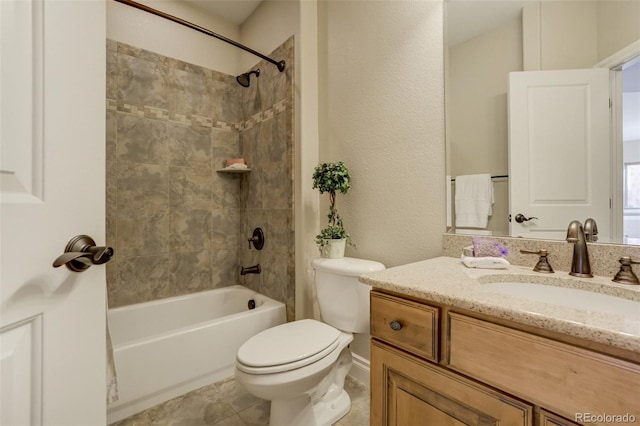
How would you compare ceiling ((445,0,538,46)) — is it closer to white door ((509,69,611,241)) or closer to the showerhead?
white door ((509,69,611,241))

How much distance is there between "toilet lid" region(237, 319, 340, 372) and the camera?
1115 millimetres

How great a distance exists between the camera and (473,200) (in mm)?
1253

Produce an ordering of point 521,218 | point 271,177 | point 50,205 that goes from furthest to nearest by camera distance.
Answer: point 271,177 < point 521,218 < point 50,205

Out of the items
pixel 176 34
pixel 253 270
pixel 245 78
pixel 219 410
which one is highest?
pixel 176 34

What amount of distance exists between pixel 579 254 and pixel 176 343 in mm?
1845

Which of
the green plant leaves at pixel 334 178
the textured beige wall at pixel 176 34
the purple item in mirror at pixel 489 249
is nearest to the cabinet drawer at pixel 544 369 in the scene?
the purple item in mirror at pixel 489 249

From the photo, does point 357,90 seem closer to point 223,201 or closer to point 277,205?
point 277,205

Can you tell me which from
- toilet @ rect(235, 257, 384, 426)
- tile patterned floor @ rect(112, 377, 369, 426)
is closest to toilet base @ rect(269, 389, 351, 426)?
toilet @ rect(235, 257, 384, 426)

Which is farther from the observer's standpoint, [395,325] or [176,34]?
[176,34]

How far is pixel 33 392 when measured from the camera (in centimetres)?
47

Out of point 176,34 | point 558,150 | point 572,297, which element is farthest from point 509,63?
point 176,34

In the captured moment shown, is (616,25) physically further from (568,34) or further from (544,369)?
(544,369)

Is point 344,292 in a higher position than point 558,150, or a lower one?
lower

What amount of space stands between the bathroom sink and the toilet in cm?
60
